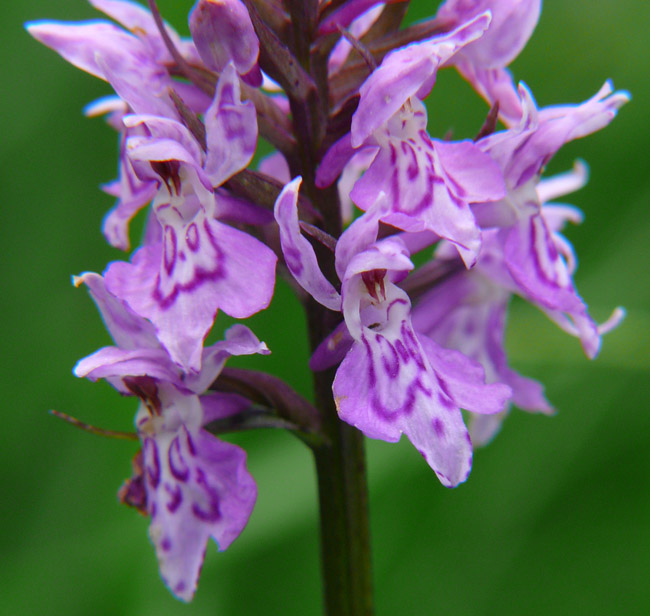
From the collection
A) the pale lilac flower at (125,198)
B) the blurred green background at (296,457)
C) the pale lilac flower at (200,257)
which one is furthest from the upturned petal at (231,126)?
the blurred green background at (296,457)

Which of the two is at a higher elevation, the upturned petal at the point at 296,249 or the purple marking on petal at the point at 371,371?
the upturned petal at the point at 296,249

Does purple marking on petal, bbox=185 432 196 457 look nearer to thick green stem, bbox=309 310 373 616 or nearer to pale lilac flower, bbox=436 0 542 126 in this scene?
thick green stem, bbox=309 310 373 616

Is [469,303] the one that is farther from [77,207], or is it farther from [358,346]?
[77,207]

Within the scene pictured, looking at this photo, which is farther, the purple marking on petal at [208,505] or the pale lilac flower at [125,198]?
the pale lilac flower at [125,198]

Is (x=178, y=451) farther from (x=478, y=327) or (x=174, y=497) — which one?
(x=478, y=327)

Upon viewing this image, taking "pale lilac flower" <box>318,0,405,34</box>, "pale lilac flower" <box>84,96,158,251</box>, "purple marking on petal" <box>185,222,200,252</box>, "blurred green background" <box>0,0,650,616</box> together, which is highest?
"pale lilac flower" <box>318,0,405,34</box>

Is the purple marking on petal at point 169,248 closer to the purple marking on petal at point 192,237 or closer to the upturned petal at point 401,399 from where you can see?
the purple marking on petal at point 192,237

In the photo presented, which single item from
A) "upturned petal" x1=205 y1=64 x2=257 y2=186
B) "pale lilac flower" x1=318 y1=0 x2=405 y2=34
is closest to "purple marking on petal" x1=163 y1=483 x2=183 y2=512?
"upturned petal" x1=205 y1=64 x2=257 y2=186

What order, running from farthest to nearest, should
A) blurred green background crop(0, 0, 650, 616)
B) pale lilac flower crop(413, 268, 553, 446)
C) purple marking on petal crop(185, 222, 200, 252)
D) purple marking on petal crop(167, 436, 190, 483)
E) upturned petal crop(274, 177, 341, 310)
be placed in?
blurred green background crop(0, 0, 650, 616), pale lilac flower crop(413, 268, 553, 446), purple marking on petal crop(167, 436, 190, 483), purple marking on petal crop(185, 222, 200, 252), upturned petal crop(274, 177, 341, 310)
